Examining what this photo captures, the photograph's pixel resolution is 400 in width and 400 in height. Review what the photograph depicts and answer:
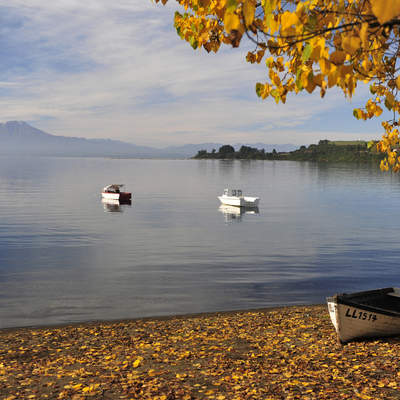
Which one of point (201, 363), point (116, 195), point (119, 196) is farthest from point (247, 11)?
point (116, 195)

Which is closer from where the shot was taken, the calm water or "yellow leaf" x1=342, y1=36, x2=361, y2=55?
"yellow leaf" x1=342, y1=36, x2=361, y2=55

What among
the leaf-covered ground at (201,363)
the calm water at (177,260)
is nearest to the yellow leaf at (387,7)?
the leaf-covered ground at (201,363)

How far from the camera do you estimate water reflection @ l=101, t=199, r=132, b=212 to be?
8294 centimetres

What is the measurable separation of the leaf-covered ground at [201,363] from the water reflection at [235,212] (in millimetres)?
53813

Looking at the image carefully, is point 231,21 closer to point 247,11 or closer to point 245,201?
point 247,11

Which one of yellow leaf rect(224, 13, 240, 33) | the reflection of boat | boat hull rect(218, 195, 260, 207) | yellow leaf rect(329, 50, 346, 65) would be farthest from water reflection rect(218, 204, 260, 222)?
yellow leaf rect(224, 13, 240, 33)

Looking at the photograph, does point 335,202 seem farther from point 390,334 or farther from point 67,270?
point 390,334

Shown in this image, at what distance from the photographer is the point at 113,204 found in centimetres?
9181

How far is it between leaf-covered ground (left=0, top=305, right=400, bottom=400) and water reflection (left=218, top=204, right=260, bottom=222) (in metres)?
53.8

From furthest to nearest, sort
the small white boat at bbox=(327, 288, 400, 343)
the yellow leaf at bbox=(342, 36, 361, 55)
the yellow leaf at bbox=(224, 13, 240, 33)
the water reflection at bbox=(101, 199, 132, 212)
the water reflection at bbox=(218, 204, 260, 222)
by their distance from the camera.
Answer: the water reflection at bbox=(101, 199, 132, 212) → the water reflection at bbox=(218, 204, 260, 222) → the small white boat at bbox=(327, 288, 400, 343) → the yellow leaf at bbox=(224, 13, 240, 33) → the yellow leaf at bbox=(342, 36, 361, 55)

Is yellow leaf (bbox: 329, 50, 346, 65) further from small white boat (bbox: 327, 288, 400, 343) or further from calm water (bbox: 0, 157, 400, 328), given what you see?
calm water (bbox: 0, 157, 400, 328)

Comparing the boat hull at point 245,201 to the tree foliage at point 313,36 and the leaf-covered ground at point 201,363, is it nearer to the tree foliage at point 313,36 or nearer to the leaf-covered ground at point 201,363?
the leaf-covered ground at point 201,363

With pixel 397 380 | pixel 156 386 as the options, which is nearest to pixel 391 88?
pixel 397 380

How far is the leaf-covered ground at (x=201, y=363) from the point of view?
10477mm
